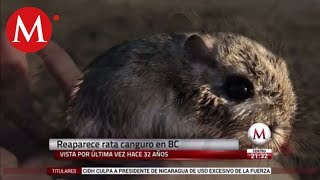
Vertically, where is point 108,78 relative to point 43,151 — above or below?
above

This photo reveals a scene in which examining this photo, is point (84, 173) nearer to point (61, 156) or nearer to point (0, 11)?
point (61, 156)

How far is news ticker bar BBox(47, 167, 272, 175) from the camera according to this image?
11.9 ft

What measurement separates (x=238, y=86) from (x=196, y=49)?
13.4 inches

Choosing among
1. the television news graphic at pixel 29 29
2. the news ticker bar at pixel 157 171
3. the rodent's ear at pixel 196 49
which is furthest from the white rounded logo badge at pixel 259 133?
the television news graphic at pixel 29 29

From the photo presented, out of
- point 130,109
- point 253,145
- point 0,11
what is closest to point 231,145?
point 253,145

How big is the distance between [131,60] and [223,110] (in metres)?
0.64

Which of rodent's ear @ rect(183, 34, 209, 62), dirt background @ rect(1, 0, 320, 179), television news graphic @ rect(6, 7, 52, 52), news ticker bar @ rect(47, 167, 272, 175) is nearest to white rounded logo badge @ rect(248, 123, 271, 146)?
news ticker bar @ rect(47, 167, 272, 175)

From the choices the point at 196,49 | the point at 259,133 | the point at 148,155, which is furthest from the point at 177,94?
the point at 259,133

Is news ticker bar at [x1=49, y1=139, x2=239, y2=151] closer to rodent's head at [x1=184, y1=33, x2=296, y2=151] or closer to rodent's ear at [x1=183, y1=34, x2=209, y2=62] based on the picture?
rodent's head at [x1=184, y1=33, x2=296, y2=151]

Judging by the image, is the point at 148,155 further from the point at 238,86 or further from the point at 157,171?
the point at 238,86

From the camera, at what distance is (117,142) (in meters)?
3.59

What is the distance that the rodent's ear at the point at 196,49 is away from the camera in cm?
361

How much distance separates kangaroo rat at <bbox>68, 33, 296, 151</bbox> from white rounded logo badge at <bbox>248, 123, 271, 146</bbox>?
30mm

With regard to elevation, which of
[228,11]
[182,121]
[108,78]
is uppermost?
[228,11]
